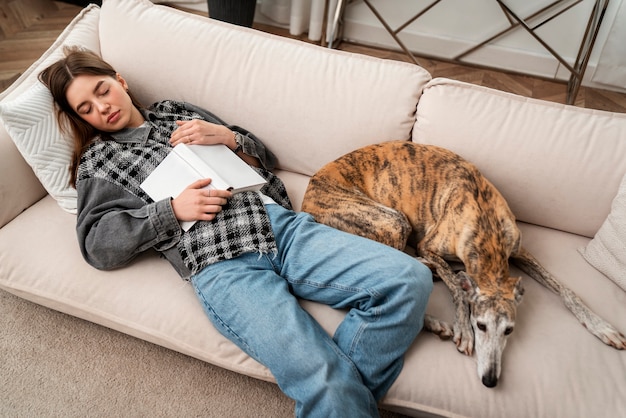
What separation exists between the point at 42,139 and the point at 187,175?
0.52 metres

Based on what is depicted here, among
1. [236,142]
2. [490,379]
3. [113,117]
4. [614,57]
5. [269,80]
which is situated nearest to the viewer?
[490,379]

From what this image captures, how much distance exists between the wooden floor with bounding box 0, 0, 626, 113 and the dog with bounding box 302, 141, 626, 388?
1.92 metres

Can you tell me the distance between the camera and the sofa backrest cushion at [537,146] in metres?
1.69

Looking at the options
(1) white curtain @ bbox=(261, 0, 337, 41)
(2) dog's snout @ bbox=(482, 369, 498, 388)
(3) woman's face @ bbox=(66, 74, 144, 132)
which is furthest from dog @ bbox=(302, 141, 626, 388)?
(1) white curtain @ bbox=(261, 0, 337, 41)

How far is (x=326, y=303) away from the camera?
1.53 metres

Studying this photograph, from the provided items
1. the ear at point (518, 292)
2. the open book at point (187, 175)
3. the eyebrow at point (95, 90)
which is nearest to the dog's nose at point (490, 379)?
the ear at point (518, 292)

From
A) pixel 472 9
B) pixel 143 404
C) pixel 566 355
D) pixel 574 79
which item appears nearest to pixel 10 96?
pixel 143 404

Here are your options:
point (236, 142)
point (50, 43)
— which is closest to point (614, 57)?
point (236, 142)

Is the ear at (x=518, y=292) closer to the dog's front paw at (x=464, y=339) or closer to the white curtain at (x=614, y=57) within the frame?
the dog's front paw at (x=464, y=339)

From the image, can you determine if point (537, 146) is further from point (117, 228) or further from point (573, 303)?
Result: point (117, 228)

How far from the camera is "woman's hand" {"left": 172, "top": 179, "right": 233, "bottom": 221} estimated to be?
149 cm

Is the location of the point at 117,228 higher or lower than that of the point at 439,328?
higher

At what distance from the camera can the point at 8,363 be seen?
169 cm

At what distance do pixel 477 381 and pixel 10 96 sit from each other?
5.90 ft
